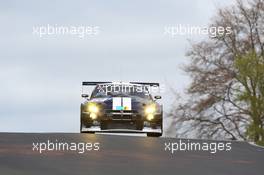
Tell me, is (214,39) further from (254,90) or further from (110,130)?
(110,130)

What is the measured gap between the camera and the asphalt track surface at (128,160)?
37.6 ft

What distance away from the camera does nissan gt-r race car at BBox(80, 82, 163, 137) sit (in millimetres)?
18438

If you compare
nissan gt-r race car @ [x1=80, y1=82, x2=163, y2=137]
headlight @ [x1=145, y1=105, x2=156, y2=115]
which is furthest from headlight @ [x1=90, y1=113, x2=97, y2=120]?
headlight @ [x1=145, y1=105, x2=156, y2=115]

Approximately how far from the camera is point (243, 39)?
48156 mm

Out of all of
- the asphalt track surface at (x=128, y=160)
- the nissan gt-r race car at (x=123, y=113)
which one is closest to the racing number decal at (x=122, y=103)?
the nissan gt-r race car at (x=123, y=113)

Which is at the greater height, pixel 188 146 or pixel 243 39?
pixel 243 39

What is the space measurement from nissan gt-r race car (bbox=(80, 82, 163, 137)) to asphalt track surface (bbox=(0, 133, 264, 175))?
70.7 inches

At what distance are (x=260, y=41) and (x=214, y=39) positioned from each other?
3.59 m

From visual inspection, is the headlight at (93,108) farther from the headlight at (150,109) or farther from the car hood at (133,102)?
the headlight at (150,109)

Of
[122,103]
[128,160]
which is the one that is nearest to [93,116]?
[122,103]

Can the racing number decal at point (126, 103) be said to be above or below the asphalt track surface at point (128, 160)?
above

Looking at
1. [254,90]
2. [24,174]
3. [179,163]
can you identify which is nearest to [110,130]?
[179,163]

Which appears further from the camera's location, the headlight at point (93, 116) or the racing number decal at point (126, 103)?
the racing number decal at point (126, 103)

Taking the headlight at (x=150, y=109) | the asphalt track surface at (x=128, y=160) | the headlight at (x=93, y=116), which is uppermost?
the headlight at (x=150, y=109)
